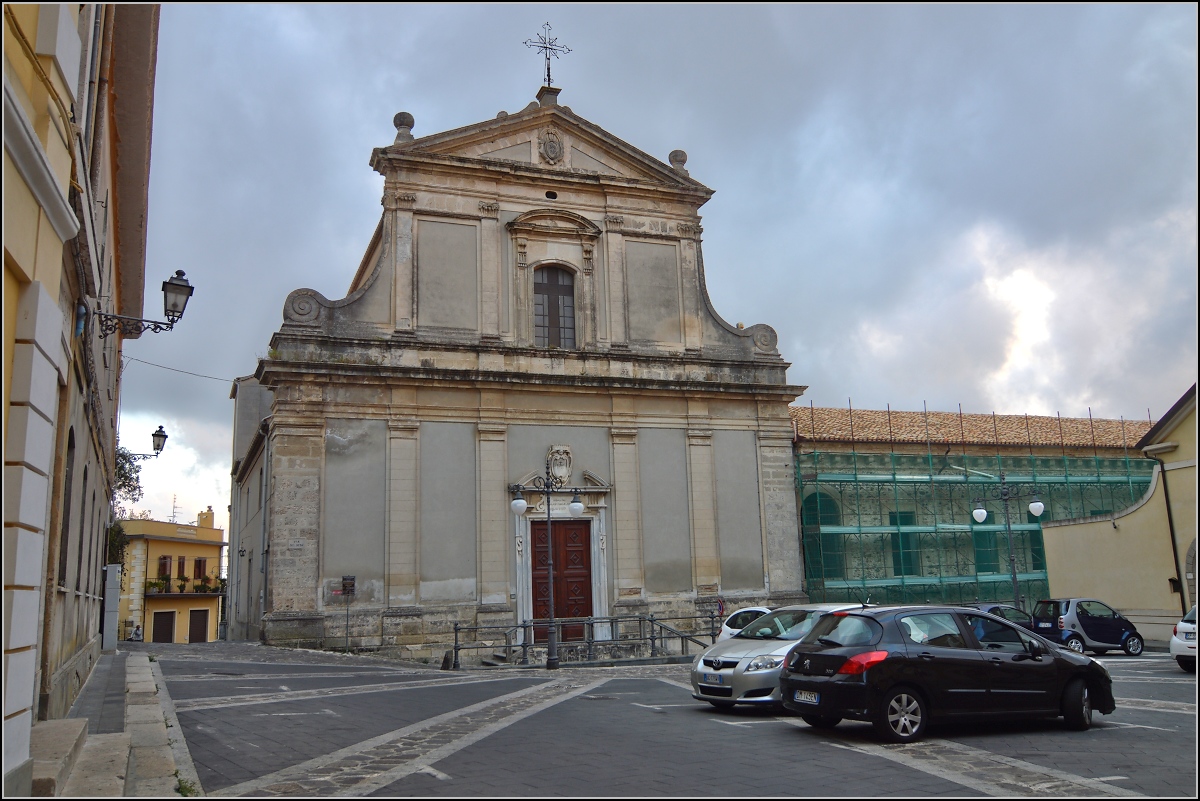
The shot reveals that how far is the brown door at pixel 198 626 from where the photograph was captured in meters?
53.6

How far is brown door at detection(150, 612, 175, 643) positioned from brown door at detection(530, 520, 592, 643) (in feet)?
118

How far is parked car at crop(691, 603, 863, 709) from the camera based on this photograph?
11.5m

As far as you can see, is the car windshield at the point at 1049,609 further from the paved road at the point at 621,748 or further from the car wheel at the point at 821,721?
the car wheel at the point at 821,721

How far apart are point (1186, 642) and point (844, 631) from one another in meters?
8.95

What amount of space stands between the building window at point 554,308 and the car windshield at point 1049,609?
13.3m

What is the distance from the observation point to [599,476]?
2552 centimetres

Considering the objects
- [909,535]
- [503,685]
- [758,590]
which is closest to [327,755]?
[503,685]

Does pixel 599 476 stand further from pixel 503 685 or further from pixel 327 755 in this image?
pixel 327 755

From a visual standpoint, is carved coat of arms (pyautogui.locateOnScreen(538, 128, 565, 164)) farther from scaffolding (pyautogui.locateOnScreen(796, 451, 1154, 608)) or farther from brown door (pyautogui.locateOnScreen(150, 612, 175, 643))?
brown door (pyautogui.locateOnScreen(150, 612, 175, 643))

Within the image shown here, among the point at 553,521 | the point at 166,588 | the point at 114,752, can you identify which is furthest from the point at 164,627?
the point at 114,752

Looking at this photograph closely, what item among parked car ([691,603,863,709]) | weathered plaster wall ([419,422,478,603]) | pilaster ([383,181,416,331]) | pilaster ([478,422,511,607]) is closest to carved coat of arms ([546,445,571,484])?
pilaster ([478,422,511,607])

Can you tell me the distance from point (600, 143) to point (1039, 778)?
22691mm

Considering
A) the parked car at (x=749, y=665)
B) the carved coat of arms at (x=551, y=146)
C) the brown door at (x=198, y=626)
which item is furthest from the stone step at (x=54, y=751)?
the brown door at (x=198, y=626)

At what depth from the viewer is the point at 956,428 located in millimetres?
33500
